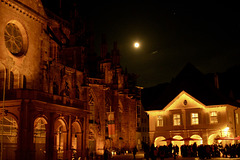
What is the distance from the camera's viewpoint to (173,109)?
41531mm

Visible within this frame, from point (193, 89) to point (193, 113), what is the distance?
3102 mm

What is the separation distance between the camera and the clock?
3102 cm

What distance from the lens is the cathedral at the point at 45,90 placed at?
26031 mm

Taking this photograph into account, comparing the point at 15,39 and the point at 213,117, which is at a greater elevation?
the point at 15,39

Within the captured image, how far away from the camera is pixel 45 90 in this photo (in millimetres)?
34250

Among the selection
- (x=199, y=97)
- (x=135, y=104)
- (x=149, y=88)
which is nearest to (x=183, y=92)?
(x=199, y=97)

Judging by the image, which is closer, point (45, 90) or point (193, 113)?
point (45, 90)

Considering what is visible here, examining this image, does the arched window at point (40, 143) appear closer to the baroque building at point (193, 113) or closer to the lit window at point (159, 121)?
the baroque building at point (193, 113)

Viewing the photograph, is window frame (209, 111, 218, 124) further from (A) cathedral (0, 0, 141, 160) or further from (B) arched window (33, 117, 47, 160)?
(B) arched window (33, 117, 47, 160)

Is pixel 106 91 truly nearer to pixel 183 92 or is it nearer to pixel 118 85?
pixel 118 85

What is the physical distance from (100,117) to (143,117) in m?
27.4

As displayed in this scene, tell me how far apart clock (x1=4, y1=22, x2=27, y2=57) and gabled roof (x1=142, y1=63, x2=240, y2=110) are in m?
18.1

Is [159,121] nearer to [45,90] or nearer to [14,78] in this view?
[45,90]

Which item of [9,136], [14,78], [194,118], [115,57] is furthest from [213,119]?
[115,57]
